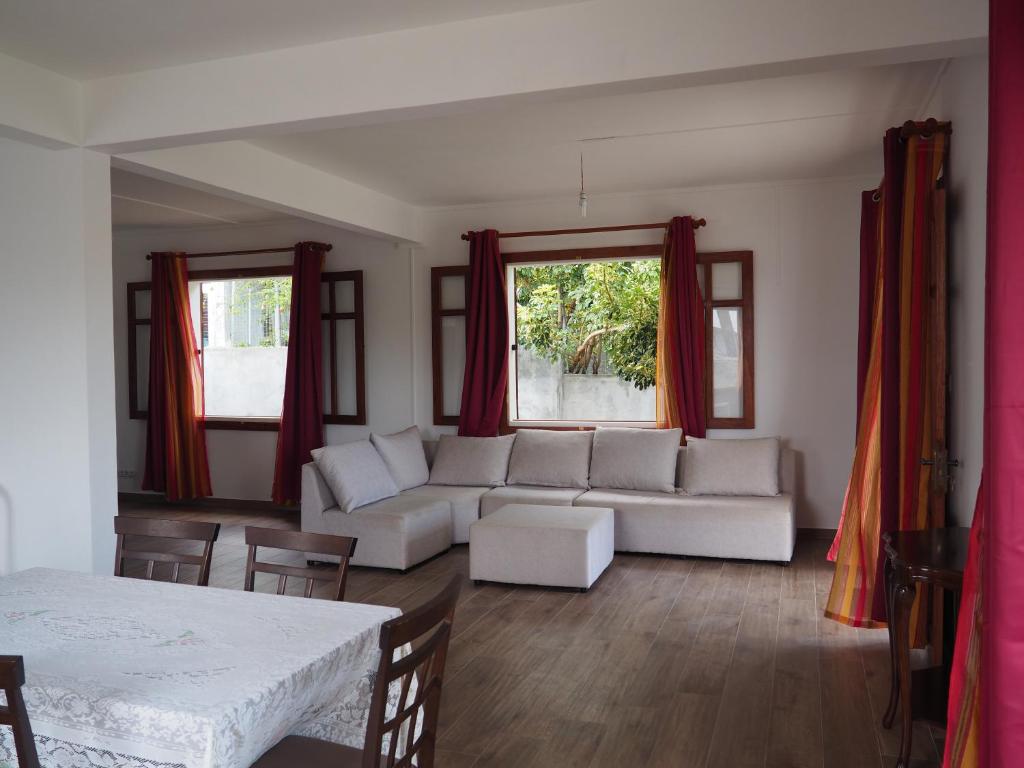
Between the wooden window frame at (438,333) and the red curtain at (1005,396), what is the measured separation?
612cm

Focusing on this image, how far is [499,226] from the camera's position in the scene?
23.8 feet

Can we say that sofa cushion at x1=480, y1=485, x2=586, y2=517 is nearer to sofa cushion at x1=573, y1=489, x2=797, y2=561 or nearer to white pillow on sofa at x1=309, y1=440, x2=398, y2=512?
sofa cushion at x1=573, y1=489, x2=797, y2=561

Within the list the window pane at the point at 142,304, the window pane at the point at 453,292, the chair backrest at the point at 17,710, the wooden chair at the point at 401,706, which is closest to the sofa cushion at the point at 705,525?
the window pane at the point at 453,292

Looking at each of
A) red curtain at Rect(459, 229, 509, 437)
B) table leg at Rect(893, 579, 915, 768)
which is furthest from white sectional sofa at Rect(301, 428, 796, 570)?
table leg at Rect(893, 579, 915, 768)

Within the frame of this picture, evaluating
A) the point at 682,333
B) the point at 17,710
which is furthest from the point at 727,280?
the point at 17,710

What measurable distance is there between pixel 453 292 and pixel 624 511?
258 centimetres

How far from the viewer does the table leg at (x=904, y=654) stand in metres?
2.69

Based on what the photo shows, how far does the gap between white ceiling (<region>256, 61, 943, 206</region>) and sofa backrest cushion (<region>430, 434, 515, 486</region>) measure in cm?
200

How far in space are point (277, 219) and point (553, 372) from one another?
9.27 ft

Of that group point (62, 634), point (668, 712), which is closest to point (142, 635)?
point (62, 634)

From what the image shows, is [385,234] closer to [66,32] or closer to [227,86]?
[227,86]

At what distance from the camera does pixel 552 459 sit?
263 inches

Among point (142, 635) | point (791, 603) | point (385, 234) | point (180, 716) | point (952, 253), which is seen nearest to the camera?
point (180, 716)

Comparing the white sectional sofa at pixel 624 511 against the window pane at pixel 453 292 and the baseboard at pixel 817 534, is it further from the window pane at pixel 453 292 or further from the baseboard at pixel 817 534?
the window pane at pixel 453 292
